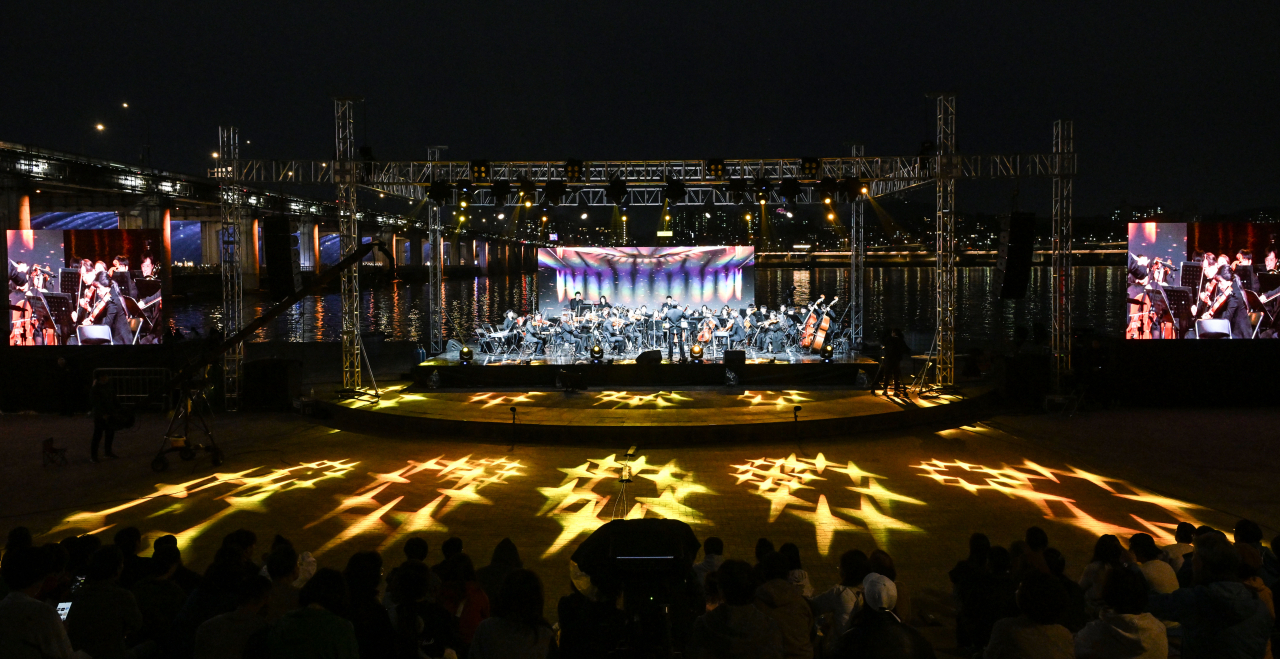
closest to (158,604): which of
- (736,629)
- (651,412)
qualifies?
(736,629)

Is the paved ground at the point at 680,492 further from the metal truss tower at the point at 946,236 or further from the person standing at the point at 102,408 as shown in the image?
the metal truss tower at the point at 946,236

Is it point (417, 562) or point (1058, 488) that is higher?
point (417, 562)

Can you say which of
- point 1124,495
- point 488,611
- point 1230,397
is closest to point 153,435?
point 488,611

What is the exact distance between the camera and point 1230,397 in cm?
1474

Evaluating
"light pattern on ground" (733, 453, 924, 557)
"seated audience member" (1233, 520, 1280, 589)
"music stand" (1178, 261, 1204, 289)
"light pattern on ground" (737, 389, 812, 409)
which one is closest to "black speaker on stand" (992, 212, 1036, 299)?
"music stand" (1178, 261, 1204, 289)

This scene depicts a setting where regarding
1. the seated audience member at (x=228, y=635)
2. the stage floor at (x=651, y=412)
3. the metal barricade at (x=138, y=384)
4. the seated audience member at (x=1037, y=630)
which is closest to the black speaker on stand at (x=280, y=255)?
the stage floor at (x=651, y=412)

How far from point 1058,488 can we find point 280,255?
12.4m

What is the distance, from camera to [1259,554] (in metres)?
4.65

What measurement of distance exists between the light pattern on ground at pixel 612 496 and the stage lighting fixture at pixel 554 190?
7.12 meters

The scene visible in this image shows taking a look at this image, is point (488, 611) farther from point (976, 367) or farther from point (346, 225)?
point (976, 367)

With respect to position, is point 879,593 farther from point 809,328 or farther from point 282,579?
point 809,328

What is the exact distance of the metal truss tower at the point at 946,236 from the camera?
49.1ft

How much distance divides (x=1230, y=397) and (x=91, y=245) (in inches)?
820

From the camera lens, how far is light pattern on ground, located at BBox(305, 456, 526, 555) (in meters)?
7.94
